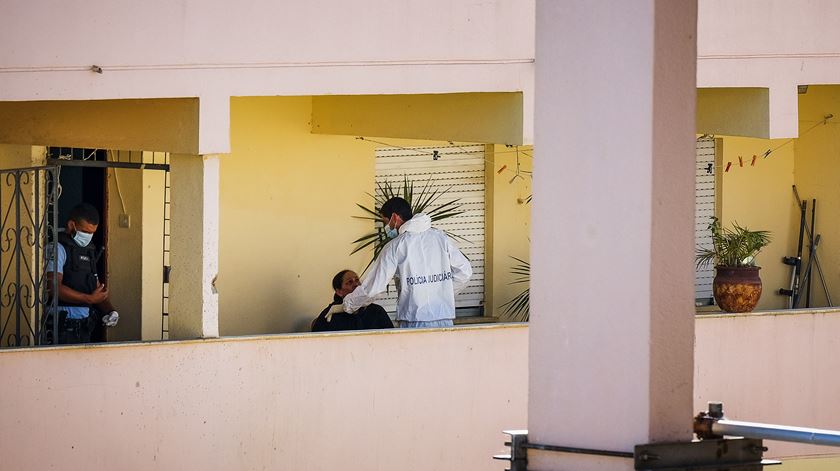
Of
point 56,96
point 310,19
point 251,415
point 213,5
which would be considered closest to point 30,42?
point 56,96

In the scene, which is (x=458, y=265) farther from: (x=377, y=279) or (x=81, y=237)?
(x=81, y=237)

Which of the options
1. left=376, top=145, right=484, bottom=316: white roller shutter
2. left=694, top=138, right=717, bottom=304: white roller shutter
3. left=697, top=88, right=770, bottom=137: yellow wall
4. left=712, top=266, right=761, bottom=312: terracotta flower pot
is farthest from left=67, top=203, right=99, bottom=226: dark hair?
left=694, top=138, right=717, bottom=304: white roller shutter

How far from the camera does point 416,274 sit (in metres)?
10.6

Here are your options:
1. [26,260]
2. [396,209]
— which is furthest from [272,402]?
[26,260]

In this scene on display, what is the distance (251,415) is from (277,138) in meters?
3.23

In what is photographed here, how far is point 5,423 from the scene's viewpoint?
8773 mm

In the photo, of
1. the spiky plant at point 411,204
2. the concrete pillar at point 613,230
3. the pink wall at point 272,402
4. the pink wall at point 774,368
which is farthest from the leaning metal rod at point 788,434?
the spiky plant at point 411,204

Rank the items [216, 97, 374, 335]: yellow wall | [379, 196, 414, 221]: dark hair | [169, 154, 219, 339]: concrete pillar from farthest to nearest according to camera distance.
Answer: [216, 97, 374, 335]: yellow wall, [379, 196, 414, 221]: dark hair, [169, 154, 219, 339]: concrete pillar

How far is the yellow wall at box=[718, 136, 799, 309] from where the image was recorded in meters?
14.0

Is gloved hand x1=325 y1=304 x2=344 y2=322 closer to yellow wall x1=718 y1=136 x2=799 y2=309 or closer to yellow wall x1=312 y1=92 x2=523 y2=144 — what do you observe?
yellow wall x1=312 y1=92 x2=523 y2=144

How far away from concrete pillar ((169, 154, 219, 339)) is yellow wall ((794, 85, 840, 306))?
679 cm

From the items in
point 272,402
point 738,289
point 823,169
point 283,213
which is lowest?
point 272,402

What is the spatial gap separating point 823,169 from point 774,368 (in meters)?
3.05

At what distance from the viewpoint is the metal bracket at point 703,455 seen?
3605mm
